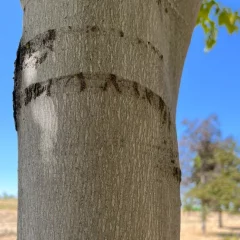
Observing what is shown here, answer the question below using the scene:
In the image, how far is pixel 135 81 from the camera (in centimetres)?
65

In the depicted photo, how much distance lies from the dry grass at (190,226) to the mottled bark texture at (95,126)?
6.01m

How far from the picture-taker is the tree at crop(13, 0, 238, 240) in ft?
1.93

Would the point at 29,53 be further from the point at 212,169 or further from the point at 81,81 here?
the point at 212,169

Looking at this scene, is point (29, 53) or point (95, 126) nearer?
point (95, 126)

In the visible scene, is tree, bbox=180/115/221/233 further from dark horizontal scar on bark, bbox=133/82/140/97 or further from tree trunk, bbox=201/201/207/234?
dark horizontal scar on bark, bbox=133/82/140/97

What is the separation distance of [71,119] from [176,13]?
364 mm

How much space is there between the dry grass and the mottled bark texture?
6006mm

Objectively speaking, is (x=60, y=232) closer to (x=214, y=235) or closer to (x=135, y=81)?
(x=135, y=81)

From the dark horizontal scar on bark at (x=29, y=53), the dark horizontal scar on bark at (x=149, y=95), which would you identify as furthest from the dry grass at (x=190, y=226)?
the dark horizontal scar on bark at (x=149, y=95)

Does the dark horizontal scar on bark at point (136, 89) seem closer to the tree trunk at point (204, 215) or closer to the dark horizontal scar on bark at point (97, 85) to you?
the dark horizontal scar on bark at point (97, 85)

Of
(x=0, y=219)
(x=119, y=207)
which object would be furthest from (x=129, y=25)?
(x=0, y=219)

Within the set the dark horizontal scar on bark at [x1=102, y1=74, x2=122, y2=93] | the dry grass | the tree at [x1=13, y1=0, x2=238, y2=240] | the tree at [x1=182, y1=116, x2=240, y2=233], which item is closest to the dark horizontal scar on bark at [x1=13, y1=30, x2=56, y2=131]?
the tree at [x1=13, y1=0, x2=238, y2=240]

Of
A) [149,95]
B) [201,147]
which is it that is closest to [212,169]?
[201,147]

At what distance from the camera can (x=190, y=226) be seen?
38.8 ft
